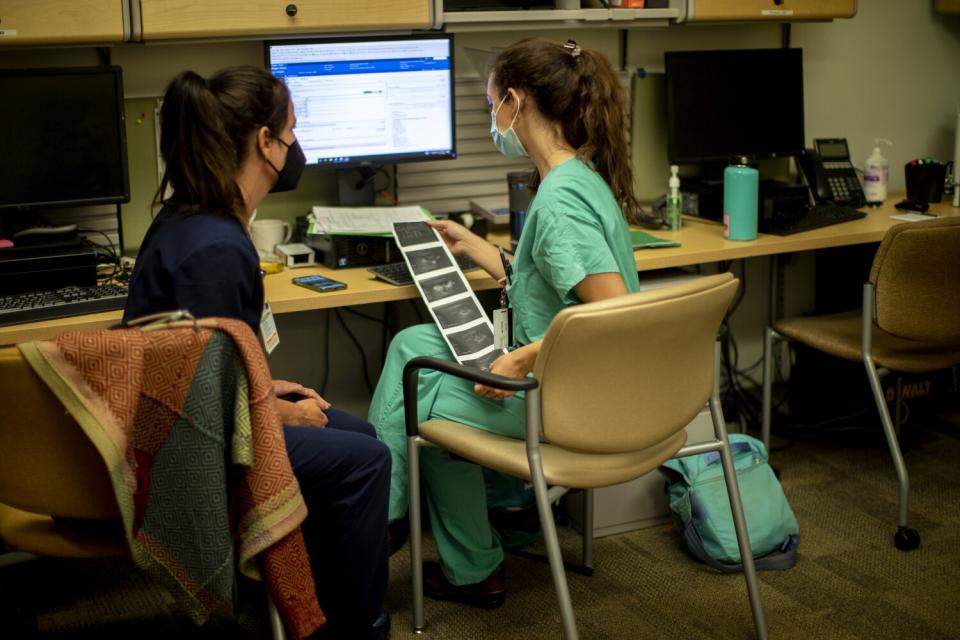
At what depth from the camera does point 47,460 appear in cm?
164

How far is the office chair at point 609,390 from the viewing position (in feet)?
5.95

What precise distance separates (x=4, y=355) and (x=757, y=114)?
2.56 metres

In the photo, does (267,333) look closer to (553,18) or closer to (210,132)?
(210,132)

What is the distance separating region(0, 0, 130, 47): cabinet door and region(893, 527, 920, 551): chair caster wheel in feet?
7.32

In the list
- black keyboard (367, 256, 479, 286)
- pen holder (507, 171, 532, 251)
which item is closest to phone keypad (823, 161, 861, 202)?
pen holder (507, 171, 532, 251)

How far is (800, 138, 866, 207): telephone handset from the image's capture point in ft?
11.3

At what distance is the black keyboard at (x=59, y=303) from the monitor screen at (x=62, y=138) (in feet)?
0.96

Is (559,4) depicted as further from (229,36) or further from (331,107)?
(229,36)

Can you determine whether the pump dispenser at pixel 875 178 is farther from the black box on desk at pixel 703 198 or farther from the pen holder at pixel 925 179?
the black box on desk at pixel 703 198

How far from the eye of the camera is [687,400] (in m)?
2.02

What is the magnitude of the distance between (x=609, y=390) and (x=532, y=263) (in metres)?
0.40

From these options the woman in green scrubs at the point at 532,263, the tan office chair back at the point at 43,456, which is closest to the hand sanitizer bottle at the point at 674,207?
the woman in green scrubs at the point at 532,263

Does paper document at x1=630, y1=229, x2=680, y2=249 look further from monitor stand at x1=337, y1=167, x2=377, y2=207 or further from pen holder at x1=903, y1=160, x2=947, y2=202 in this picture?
pen holder at x1=903, y1=160, x2=947, y2=202

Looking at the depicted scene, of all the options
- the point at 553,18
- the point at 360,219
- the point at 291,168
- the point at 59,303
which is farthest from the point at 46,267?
the point at 553,18
